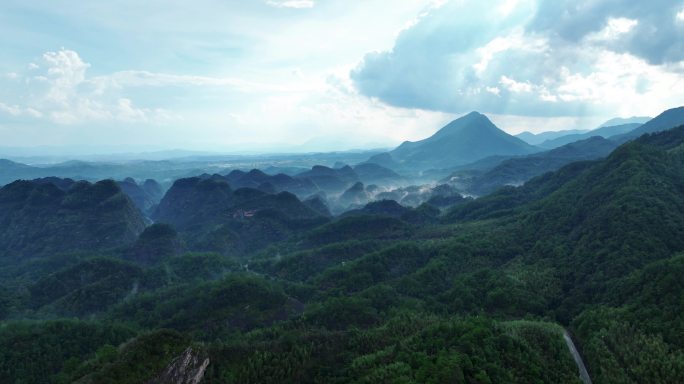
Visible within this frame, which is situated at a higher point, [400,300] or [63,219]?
[63,219]

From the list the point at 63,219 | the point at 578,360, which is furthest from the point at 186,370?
the point at 63,219

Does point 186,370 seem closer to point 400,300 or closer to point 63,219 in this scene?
→ point 400,300

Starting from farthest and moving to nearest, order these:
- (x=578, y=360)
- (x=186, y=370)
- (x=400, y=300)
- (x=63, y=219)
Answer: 1. (x=63, y=219)
2. (x=400, y=300)
3. (x=578, y=360)
4. (x=186, y=370)

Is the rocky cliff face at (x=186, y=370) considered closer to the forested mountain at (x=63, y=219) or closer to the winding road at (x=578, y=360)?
the winding road at (x=578, y=360)

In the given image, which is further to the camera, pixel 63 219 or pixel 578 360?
pixel 63 219

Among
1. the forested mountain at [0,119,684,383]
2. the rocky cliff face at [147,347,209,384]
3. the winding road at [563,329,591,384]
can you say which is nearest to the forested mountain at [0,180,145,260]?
the forested mountain at [0,119,684,383]
